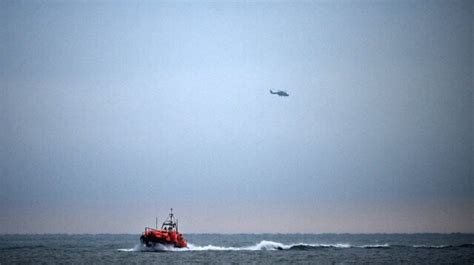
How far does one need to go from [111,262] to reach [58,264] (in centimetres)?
603

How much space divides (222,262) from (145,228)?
17509 mm

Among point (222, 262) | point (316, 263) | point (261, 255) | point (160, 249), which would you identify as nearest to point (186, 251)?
point (160, 249)

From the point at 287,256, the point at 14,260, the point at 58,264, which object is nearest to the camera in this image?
the point at 58,264

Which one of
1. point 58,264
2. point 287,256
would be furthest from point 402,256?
point 58,264

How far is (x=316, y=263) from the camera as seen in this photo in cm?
7450

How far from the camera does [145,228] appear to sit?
286 feet

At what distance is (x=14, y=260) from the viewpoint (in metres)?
78.2

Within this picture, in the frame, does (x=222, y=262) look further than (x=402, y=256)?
No

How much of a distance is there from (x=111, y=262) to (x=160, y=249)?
14265 millimetres

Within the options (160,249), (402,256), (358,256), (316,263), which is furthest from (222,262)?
(402,256)

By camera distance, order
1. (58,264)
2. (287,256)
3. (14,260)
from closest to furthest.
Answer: (58,264) → (14,260) → (287,256)

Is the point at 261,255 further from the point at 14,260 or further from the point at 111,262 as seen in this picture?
the point at 14,260

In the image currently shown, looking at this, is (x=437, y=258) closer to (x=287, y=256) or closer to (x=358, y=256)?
(x=358, y=256)

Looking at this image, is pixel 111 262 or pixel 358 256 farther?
pixel 358 256
